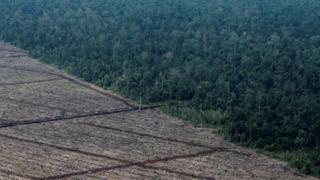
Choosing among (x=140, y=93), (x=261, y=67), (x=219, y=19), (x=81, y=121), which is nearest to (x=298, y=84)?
(x=261, y=67)

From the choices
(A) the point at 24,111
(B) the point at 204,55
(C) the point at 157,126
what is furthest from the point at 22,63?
(C) the point at 157,126

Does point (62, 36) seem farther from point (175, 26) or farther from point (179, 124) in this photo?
point (179, 124)

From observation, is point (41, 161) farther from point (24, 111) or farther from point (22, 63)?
point (22, 63)

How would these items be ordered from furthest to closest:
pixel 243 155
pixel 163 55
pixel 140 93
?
pixel 163 55
pixel 140 93
pixel 243 155

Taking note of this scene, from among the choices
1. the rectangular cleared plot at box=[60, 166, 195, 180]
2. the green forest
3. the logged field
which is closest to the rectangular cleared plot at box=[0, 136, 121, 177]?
the logged field

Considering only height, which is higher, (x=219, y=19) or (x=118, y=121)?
(x=219, y=19)

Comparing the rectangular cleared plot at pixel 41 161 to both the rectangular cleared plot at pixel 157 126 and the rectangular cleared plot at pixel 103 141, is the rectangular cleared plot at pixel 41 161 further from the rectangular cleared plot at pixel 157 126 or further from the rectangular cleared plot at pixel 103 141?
the rectangular cleared plot at pixel 157 126

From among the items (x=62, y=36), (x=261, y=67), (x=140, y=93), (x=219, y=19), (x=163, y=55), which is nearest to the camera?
(x=140, y=93)
